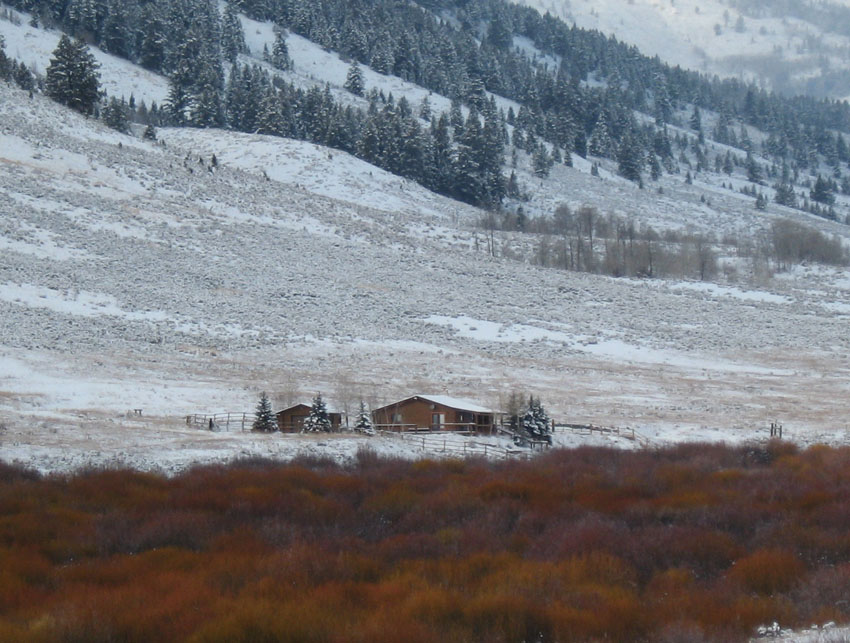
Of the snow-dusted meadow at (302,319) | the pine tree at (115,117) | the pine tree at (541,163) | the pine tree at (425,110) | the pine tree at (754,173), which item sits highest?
the pine tree at (425,110)

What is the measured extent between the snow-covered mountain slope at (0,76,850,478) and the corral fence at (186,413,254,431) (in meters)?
1.10

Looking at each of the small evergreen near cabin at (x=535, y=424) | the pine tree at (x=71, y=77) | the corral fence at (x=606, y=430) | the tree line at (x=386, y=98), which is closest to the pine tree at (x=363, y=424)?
the small evergreen near cabin at (x=535, y=424)

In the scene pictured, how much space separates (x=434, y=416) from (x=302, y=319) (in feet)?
64.6

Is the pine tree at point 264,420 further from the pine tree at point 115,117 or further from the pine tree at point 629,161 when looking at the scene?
the pine tree at point 629,161

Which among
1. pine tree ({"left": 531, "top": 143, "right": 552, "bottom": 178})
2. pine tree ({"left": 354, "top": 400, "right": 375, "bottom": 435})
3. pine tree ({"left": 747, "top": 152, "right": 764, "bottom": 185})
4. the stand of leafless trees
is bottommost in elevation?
pine tree ({"left": 354, "top": 400, "right": 375, "bottom": 435})

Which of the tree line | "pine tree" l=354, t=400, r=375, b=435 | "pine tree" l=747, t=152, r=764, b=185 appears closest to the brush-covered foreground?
"pine tree" l=354, t=400, r=375, b=435

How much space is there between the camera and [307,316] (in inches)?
1999

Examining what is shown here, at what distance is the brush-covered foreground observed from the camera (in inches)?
422

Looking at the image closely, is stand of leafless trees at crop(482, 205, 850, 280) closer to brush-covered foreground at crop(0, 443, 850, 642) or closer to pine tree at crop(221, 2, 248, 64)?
pine tree at crop(221, 2, 248, 64)

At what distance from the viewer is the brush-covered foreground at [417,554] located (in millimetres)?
10711

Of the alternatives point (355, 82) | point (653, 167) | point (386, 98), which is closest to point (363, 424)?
point (386, 98)

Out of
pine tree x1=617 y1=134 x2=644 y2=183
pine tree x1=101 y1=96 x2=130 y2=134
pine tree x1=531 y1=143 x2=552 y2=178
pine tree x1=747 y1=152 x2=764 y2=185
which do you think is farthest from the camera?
pine tree x1=747 y1=152 x2=764 y2=185

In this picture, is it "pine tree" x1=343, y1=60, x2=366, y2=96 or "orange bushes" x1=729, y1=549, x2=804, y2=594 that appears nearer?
"orange bushes" x1=729, y1=549, x2=804, y2=594

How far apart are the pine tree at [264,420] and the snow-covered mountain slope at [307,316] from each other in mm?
2752
